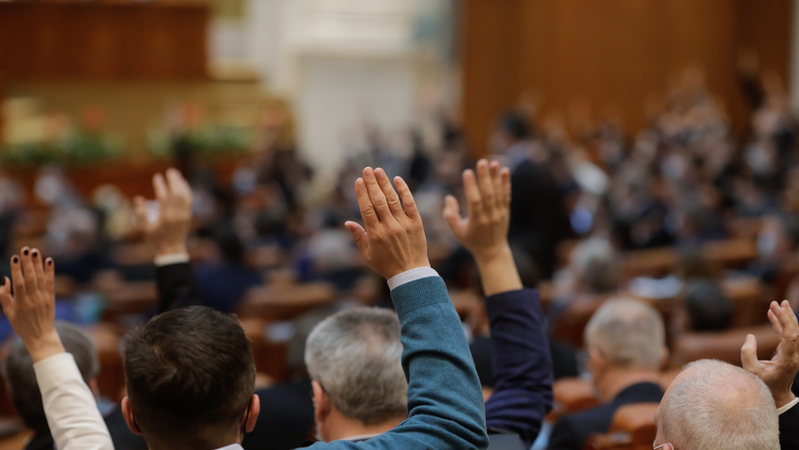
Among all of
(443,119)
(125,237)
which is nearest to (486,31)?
(443,119)

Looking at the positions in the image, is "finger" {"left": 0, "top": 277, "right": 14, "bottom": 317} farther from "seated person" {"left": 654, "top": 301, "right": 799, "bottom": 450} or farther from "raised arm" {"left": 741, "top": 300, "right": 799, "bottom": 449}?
"raised arm" {"left": 741, "top": 300, "right": 799, "bottom": 449}

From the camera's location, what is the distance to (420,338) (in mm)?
1307

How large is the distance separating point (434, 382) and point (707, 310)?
2851 mm

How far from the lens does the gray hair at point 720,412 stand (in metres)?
1.33

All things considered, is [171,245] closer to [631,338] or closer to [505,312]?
[505,312]

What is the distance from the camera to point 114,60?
13703mm

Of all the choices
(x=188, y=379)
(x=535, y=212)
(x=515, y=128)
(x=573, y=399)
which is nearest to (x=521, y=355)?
(x=188, y=379)

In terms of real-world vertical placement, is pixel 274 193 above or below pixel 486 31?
below

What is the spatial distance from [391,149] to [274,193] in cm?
213

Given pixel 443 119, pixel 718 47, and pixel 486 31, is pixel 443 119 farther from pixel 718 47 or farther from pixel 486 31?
pixel 718 47

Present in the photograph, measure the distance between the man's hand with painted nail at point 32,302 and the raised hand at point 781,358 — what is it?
4.50 feet

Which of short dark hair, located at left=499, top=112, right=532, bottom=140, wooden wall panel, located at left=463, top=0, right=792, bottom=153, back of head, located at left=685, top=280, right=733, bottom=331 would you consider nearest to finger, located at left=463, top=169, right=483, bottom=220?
back of head, located at left=685, top=280, right=733, bottom=331

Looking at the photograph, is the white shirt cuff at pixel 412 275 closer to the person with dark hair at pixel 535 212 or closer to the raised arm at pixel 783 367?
the raised arm at pixel 783 367

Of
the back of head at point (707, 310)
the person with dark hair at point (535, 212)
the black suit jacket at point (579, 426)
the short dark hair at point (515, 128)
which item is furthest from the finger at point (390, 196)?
the short dark hair at point (515, 128)
